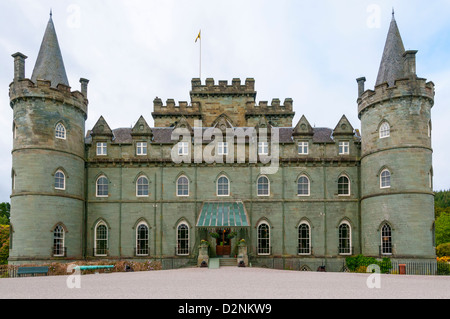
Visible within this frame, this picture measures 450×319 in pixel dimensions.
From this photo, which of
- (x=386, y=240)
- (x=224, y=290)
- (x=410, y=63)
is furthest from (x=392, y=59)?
(x=224, y=290)

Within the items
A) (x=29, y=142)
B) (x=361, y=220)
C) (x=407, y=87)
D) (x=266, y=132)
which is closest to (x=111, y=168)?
(x=29, y=142)

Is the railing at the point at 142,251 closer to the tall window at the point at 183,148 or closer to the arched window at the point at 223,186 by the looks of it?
the arched window at the point at 223,186

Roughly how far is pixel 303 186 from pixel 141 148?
45.8 feet

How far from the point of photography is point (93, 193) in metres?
37.4

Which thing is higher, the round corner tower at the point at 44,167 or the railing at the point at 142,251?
the round corner tower at the point at 44,167

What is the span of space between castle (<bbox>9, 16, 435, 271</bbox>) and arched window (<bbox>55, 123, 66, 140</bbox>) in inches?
3.4

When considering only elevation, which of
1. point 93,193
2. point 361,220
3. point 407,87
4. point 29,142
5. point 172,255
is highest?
point 407,87

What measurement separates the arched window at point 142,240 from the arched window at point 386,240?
1833 centimetres

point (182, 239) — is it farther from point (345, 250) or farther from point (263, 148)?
point (345, 250)

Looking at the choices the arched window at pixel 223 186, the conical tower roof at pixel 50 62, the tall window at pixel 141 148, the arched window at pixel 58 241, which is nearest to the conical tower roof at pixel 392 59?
the arched window at pixel 223 186

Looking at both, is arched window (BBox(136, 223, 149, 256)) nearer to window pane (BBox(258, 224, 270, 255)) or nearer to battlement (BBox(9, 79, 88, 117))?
window pane (BBox(258, 224, 270, 255))

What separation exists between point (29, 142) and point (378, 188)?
1041 inches

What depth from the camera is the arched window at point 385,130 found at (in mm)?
34094

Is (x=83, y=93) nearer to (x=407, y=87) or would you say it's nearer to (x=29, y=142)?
(x=29, y=142)
